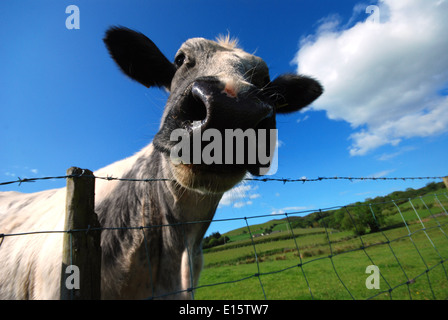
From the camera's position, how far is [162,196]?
2.62 m

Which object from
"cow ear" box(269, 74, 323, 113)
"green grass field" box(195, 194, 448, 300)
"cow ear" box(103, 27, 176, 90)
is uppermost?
"cow ear" box(103, 27, 176, 90)

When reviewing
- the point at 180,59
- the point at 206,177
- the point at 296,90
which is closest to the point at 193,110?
the point at 206,177

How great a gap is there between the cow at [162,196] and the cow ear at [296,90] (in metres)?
0.82

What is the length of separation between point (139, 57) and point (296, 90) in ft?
7.95

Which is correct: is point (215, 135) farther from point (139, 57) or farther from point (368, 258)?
point (368, 258)

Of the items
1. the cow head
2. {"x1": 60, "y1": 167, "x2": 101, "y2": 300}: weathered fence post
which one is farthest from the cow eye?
{"x1": 60, "y1": 167, "x2": 101, "y2": 300}: weathered fence post

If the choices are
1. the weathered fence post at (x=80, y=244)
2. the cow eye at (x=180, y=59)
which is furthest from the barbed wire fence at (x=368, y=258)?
the cow eye at (x=180, y=59)

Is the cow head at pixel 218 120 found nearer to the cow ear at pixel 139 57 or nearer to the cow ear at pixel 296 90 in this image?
the cow ear at pixel 139 57

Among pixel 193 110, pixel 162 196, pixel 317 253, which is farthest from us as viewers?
pixel 317 253

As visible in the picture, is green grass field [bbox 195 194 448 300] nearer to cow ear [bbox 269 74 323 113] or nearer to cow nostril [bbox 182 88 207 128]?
cow ear [bbox 269 74 323 113]

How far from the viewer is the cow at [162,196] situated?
1.65m

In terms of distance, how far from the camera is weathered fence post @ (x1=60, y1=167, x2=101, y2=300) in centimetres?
135
